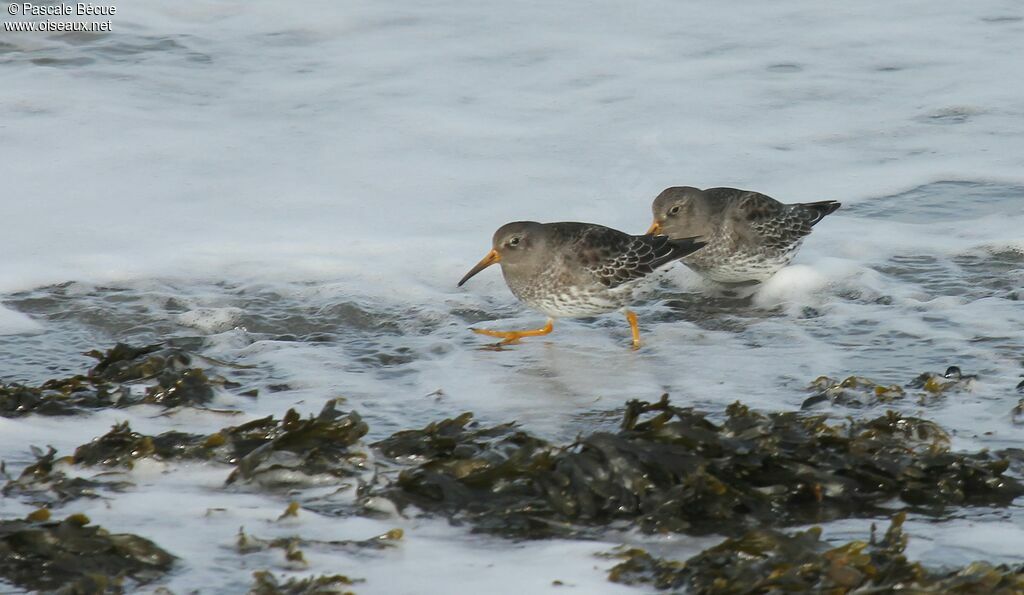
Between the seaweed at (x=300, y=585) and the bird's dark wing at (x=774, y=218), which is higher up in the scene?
the bird's dark wing at (x=774, y=218)

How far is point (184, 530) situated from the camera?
3559 millimetres

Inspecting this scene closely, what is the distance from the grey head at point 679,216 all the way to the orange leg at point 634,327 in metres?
0.94

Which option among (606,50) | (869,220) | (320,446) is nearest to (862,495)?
(320,446)

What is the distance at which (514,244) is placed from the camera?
6340 millimetres

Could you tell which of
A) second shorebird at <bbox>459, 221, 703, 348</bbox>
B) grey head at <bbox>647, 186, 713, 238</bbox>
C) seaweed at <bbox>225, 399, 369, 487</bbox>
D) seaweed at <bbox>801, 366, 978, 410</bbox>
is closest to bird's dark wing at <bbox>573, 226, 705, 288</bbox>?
second shorebird at <bbox>459, 221, 703, 348</bbox>

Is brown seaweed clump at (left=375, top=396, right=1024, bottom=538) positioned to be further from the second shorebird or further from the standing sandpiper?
the standing sandpiper

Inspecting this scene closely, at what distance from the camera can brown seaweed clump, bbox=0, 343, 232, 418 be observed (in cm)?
456

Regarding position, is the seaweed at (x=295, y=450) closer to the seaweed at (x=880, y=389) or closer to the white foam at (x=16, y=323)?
the seaweed at (x=880, y=389)

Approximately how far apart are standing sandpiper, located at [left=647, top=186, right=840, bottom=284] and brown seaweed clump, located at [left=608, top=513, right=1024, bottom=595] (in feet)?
11.8

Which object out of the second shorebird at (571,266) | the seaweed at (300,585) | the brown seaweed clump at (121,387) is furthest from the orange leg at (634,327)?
the seaweed at (300,585)

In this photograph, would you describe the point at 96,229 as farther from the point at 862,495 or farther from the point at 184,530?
the point at 862,495

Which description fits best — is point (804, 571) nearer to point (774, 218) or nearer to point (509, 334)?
point (509, 334)

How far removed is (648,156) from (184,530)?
593 centimetres

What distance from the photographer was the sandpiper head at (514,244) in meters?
6.29
